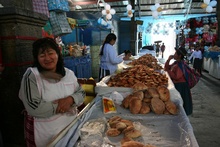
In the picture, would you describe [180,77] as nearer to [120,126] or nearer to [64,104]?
[120,126]

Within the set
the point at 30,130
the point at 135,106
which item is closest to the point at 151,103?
the point at 135,106

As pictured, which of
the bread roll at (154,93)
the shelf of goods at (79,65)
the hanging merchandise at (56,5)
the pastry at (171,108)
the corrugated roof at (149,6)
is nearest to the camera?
the pastry at (171,108)

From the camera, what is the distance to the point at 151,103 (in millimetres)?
1986

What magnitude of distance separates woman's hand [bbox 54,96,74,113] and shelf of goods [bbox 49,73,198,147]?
148 mm

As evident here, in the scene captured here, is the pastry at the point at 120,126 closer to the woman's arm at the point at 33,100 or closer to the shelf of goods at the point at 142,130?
the shelf of goods at the point at 142,130

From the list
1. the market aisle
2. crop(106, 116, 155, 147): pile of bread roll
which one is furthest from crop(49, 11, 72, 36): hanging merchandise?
the market aisle

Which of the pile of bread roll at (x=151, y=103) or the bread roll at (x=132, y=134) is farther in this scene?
the pile of bread roll at (x=151, y=103)

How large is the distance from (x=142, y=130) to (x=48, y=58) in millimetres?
1030

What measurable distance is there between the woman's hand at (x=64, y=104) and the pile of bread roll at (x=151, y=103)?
73 centimetres

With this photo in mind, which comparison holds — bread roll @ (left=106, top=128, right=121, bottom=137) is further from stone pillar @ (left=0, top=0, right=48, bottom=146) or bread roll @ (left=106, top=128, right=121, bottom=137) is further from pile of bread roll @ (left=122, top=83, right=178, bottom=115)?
stone pillar @ (left=0, top=0, right=48, bottom=146)

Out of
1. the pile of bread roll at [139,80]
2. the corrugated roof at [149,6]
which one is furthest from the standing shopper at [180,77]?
the corrugated roof at [149,6]

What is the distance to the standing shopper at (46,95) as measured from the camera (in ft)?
4.58

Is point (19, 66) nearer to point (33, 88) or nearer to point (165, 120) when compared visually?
point (33, 88)

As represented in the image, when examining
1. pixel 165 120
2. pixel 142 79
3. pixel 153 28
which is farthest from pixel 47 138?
pixel 153 28
